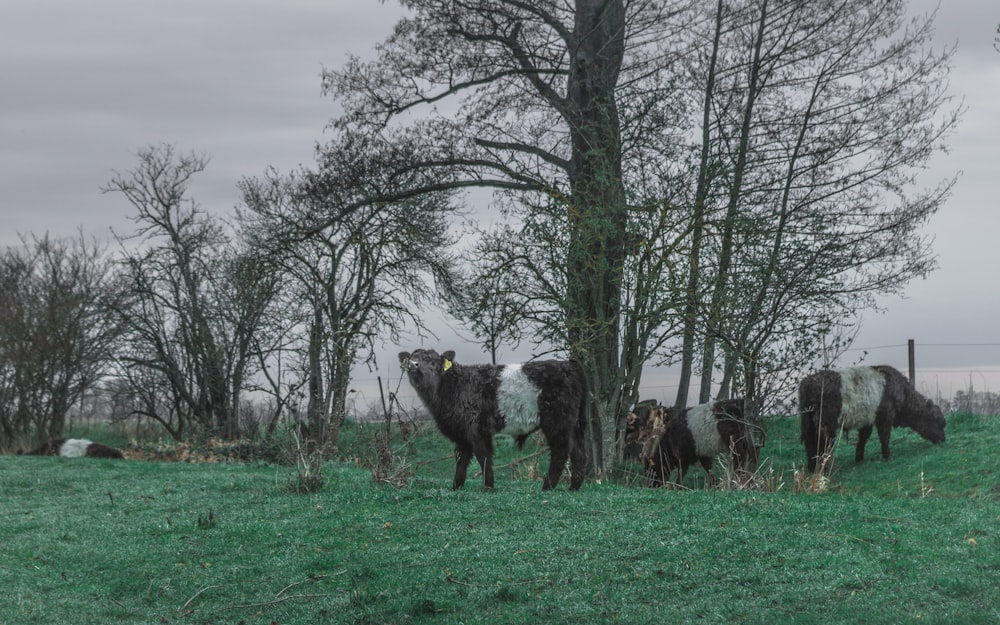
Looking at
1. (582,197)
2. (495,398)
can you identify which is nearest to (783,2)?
(582,197)

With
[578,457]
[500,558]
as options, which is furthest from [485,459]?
[500,558]

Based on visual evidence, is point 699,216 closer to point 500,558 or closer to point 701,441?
point 701,441

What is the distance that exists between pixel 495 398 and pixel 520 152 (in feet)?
28.9

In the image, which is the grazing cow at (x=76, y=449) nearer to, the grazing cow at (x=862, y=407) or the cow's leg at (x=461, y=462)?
the cow's leg at (x=461, y=462)

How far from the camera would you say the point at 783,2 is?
18734mm

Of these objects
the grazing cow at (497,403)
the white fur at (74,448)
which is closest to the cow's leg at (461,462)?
the grazing cow at (497,403)

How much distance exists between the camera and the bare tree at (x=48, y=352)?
26906 mm

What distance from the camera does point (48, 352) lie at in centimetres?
2697

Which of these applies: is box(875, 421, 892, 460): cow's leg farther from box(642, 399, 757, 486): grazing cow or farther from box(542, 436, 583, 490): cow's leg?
box(542, 436, 583, 490): cow's leg

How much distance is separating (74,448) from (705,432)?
1495 centimetres

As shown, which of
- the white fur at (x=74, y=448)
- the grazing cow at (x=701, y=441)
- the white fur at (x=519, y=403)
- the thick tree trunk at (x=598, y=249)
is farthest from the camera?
the white fur at (x=74, y=448)

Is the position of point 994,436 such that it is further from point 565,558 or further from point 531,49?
point 565,558

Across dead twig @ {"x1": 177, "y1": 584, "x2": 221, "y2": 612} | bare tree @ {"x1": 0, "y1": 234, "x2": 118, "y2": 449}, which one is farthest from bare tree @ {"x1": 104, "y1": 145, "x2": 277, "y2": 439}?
dead twig @ {"x1": 177, "y1": 584, "x2": 221, "y2": 612}

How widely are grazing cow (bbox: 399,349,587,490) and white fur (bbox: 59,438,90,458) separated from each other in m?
13.9
